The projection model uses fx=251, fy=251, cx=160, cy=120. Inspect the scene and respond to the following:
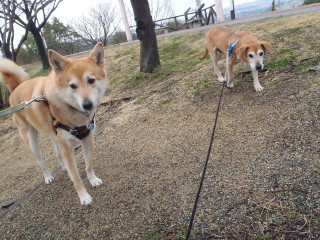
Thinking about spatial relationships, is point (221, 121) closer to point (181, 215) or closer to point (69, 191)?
point (181, 215)

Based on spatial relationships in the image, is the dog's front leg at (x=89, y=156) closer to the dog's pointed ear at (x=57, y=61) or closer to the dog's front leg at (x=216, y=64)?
the dog's pointed ear at (x=57, y=61)

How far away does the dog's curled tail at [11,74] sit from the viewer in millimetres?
3053

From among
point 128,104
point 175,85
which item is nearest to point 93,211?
point 128,104

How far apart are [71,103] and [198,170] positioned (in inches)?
55.5

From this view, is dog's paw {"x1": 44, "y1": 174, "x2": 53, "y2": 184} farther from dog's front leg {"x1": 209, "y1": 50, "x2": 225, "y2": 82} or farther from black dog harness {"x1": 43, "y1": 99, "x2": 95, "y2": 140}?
dog's front leg {"x1": 209, "y1": 50, "x2": 225, "y2": 82}

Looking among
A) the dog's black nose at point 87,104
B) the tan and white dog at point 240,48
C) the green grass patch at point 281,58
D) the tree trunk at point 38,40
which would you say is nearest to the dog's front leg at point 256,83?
the tan and white dog at point 240,48

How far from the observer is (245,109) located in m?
3.57

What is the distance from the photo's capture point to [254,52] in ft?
12.2

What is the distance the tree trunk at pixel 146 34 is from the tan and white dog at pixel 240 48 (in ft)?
5.11

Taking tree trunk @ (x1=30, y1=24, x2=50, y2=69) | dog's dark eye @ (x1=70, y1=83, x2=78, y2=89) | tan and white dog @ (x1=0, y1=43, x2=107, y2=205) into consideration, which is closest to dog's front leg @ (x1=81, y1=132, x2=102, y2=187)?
tan and white dog @ (x1=0, y1=43, x2=107, y2=205)

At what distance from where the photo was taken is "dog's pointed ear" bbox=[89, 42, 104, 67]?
248 centimetres

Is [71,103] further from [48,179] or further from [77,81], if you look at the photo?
[48,179]

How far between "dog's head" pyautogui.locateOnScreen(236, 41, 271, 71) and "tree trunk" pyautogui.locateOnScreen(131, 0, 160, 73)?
9.29 feet

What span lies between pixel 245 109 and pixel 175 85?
193 centimetres
